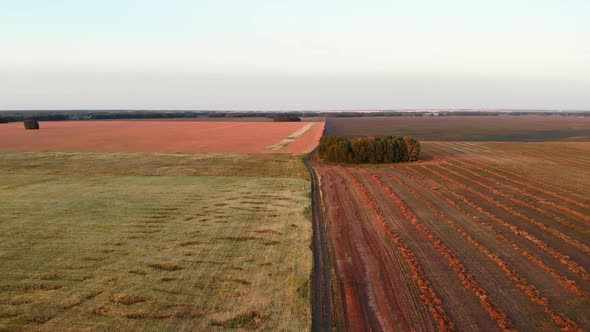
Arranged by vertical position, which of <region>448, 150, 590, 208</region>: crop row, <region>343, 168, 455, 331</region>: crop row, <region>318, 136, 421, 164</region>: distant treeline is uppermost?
<region>318, 136, 421, 164</region>: distant treeline

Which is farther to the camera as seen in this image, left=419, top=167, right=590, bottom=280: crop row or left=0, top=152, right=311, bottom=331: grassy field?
left=419, top=167, right=590, bottom=280: crop row

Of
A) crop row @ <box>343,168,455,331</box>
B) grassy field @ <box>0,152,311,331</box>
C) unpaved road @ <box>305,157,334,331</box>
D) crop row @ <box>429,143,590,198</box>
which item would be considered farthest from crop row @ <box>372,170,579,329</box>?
crop row @ <box>429,143,590,198</box>

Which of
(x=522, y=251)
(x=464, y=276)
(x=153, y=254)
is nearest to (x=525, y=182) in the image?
(x=522, y=251)

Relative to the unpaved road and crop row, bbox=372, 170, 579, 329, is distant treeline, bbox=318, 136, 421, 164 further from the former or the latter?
the unpaved road

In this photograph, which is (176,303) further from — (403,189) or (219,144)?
(219,144)

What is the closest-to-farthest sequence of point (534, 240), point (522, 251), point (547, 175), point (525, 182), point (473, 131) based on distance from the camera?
1. point (522, 251)
2. point (534, 240)
3. point (525, 182)
4. point (547, 175)
5. point (473, 131)

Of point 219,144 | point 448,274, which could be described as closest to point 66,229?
point 448,274

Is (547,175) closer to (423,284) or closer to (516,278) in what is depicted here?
(516,278)
